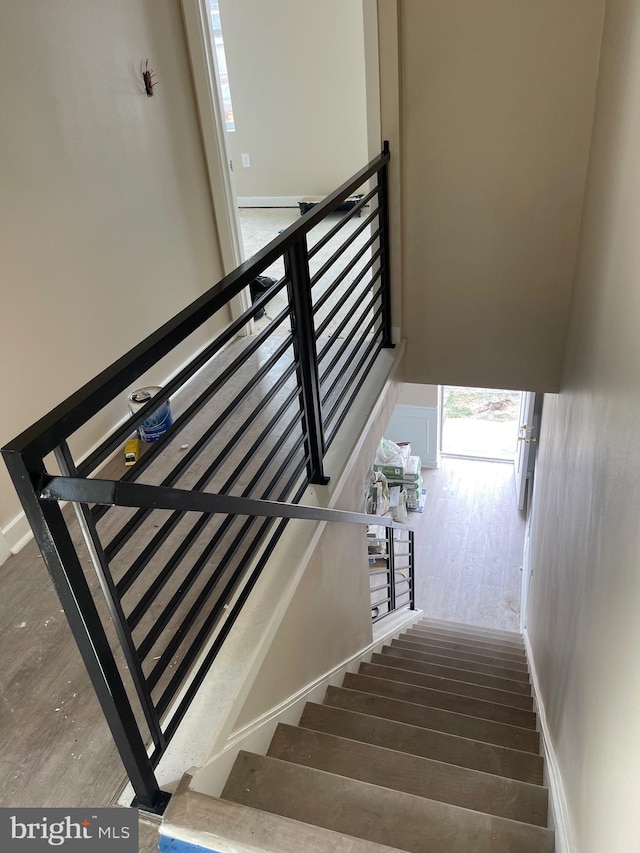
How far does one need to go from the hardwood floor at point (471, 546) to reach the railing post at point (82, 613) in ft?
16.6

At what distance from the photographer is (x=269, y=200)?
6.64 m

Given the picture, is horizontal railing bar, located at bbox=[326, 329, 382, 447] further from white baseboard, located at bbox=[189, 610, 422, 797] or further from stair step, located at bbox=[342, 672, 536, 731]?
stair step, located at bbox=[342, 672, 536, 731]

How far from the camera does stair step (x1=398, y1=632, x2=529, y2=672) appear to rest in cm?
387

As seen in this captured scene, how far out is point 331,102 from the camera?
19.6 feet

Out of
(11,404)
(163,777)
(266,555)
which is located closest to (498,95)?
(266,555)

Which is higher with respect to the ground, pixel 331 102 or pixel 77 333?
pixel 331 102

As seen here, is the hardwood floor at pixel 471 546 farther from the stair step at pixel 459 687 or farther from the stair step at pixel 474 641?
the stair step at pixel 459 687

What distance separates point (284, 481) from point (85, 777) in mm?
1234

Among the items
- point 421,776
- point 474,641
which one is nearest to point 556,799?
point 421,776

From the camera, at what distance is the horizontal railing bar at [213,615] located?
1449mm

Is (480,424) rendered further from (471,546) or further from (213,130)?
(213,130)

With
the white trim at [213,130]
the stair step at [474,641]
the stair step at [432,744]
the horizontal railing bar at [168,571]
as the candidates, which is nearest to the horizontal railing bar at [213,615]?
the horizontal railing bar at [168,571]

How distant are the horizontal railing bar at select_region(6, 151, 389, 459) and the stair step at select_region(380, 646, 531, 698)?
2.72m

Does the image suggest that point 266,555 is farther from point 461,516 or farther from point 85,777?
point 461,516
